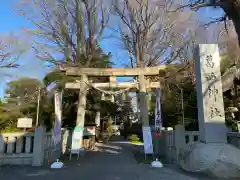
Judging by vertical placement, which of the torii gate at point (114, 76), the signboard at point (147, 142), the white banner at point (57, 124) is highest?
the torii gate at point (114, 76)

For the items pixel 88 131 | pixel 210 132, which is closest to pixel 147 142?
pixel 210 132

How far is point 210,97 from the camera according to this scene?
7.45m

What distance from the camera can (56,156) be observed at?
10.9 meters

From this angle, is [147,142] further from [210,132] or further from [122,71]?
[122,71]

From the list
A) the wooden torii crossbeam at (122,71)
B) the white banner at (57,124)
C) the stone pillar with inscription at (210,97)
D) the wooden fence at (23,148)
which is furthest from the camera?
the wooden torii crossbeam at (122,71)

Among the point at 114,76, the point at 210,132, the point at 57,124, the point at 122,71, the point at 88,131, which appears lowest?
the point at 88,131

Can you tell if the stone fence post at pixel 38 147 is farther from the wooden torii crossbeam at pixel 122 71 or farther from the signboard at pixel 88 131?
the signboard at pixel 88 131

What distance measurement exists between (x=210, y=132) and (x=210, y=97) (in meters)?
1.16

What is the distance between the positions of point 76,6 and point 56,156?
1345 centimetres

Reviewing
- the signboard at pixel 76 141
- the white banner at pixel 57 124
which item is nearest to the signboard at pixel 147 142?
the signboard at pixel 76 141

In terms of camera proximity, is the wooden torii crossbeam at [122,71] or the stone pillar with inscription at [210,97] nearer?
the stone pillar with inscription at [210,97]

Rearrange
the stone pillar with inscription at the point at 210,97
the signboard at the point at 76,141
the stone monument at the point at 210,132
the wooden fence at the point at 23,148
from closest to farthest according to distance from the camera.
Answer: the stone monument at the point at 210,132 → the stone pillar with inscription at the point at 210,97 → the wooden fence at the point at 23,148 → the signboard at the point at 76,141

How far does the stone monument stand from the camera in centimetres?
612

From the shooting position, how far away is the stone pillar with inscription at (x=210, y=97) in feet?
23.3
